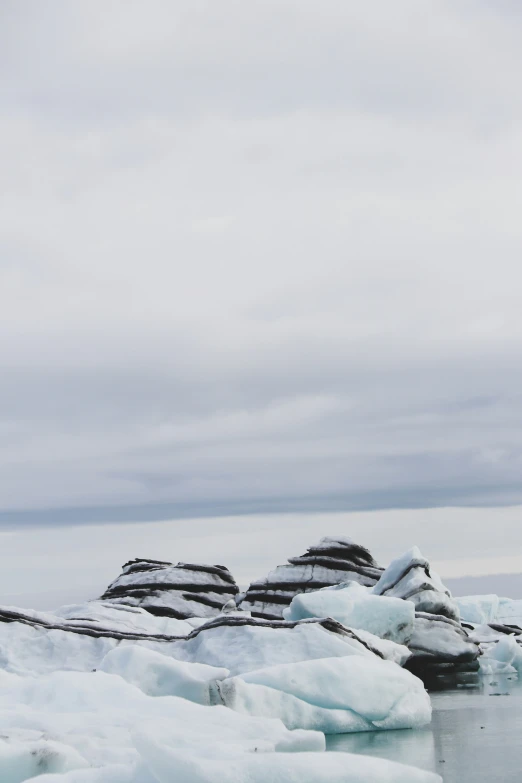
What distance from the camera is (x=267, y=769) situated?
5.47 metres

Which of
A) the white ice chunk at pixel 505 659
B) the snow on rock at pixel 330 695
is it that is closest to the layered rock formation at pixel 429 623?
the white ice chunk at pixel 505 659

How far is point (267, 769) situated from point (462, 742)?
3.61m

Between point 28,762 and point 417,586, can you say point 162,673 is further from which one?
point 417,586

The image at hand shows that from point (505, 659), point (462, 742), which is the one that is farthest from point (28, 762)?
point (505, 659)

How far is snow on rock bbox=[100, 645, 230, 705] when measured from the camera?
906 cm

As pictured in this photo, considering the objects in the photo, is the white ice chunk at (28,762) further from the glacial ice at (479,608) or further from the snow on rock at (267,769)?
the glacial ice at (479,608)

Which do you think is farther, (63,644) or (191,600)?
(191,600)

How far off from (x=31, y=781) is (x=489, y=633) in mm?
15440

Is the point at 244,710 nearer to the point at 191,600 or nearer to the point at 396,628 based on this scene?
the point at 396,628

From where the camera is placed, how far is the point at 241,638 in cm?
1088

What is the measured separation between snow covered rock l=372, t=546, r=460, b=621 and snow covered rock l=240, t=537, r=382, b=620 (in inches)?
107

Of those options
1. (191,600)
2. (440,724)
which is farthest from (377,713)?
(191,600)

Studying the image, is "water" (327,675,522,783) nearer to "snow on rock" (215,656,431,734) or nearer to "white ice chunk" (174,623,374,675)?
"snow on rock" (215,656,431,734)

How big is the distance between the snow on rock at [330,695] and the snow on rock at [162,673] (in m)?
0.22
